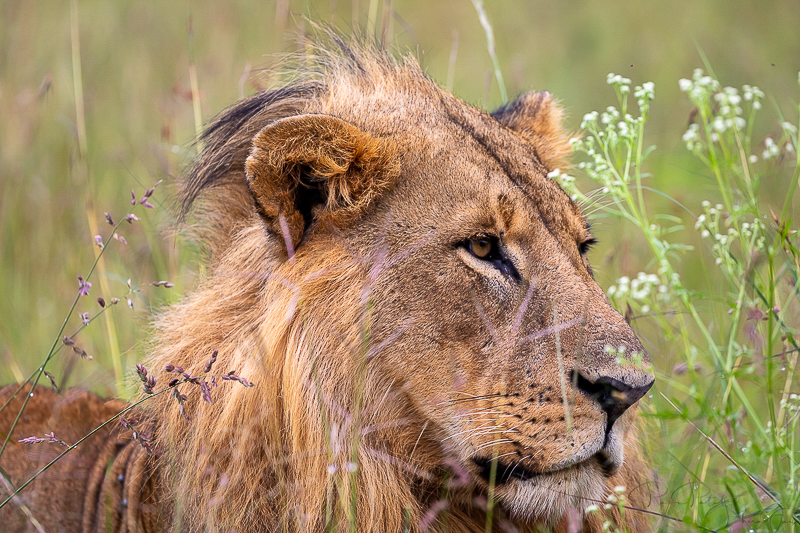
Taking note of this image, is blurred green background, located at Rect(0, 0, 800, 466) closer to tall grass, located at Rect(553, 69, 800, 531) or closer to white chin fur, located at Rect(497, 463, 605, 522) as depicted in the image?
tall grass, located at Rect(553, 69, 800, 531)

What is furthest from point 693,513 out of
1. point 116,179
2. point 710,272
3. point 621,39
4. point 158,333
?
point 621,39

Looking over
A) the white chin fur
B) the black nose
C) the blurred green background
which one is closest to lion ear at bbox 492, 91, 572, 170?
the blurred green background

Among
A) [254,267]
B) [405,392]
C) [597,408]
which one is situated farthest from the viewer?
[254,267]

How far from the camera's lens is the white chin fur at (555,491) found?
2.59m

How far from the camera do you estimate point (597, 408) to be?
250 cm

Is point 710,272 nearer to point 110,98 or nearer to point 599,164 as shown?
point 599,164

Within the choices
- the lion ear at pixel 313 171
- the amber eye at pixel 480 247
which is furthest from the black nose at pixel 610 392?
the lion ear at pixel 313 171

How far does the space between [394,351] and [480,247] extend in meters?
0.46

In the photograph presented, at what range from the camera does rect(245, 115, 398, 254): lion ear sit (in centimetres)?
268

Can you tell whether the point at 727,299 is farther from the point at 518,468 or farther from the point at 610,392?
the point at 518,468

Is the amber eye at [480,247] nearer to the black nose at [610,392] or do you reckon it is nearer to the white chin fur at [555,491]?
the black nose at [610,392]

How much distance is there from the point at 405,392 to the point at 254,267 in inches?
27.7

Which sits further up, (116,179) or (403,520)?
(116,179)

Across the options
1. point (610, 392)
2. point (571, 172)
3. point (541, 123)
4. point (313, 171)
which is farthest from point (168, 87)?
point (610, 392)
